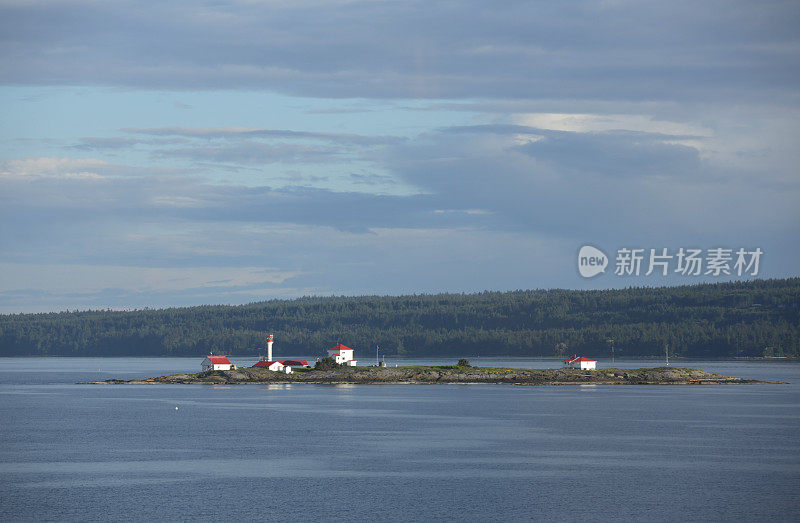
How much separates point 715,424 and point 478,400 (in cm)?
3927

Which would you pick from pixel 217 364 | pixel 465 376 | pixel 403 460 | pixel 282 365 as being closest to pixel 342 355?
pixel 282 365

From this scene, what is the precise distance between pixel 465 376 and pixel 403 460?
89699mm

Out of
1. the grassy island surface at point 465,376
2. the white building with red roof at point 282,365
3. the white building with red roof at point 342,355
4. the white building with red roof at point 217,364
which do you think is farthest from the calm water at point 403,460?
the white building with red roof at point 217,364

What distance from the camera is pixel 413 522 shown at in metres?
48.0

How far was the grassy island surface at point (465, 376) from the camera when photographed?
15500cm

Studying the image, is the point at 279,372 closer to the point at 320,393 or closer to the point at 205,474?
the point at 320,393

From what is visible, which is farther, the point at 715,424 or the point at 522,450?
the point at 715,424

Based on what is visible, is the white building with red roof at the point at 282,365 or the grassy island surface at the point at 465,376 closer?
the grassy island surface at the point at 465,376

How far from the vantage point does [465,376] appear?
15712cm

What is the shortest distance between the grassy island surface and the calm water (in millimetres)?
30327

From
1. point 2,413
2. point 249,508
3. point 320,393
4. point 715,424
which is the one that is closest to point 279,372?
point 320,393

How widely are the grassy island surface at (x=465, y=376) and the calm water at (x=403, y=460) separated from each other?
30327 mm

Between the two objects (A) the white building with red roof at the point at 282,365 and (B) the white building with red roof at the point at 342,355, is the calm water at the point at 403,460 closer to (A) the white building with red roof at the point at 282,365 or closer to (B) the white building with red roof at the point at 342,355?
(B) the white building with red roof at the point at 342,355

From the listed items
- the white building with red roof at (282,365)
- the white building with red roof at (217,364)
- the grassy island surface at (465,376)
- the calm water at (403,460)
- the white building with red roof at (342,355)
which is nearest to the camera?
the calm water at (403,460)
